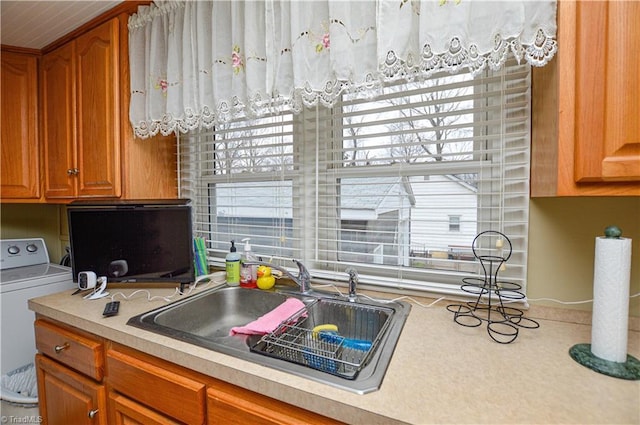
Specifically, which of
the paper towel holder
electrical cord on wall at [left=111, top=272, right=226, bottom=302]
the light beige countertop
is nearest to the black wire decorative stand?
the light beige countertop

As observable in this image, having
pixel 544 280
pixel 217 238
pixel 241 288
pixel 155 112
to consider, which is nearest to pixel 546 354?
pixel 544 280

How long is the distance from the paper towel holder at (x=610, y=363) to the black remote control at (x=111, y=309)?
145 centimetres

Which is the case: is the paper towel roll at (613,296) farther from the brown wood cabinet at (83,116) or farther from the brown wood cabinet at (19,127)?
the brown wood cabinet at (19,127)

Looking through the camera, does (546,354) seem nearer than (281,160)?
Yes

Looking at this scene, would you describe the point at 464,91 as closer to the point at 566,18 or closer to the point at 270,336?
the point at 566,18

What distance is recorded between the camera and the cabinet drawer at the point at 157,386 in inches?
33.2

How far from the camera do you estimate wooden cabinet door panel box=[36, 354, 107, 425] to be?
108 cm

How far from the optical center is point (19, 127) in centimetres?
187

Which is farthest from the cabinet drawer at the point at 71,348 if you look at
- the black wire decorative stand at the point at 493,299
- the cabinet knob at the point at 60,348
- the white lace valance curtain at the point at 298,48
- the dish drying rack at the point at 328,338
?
the black wire decorative stand at the point at 493,299

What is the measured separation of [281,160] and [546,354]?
1.25m

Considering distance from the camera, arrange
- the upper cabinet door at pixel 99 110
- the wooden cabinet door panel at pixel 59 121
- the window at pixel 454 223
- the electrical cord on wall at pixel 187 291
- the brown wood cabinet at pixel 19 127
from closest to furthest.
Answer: the window at pixel 454 223
the electrical cord on wall at pixel 187 291
the upper cabinet door at pixel 99 110
the wooden cabinet door panel at pixel 59 121
the brown wood cabinet at pixel 19 127

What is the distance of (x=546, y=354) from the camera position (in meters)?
0.80

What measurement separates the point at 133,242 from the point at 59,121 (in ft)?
3.24

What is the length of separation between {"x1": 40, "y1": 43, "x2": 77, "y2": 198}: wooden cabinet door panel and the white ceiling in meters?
0.09
